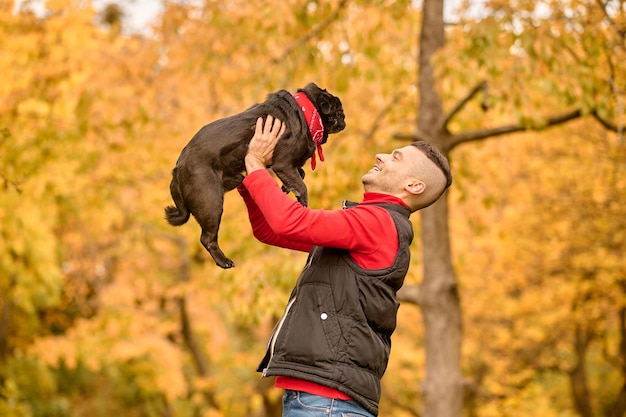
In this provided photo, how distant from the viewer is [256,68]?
7031 mm

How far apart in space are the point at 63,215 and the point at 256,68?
723cm

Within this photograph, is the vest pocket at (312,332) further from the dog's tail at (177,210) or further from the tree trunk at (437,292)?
the tree trunk at (437,292)

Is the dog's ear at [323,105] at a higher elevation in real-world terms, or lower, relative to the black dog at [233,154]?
higher

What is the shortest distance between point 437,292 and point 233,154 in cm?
431

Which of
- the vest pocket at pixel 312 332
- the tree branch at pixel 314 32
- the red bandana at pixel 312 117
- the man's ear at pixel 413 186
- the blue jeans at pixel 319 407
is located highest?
the tree branch at pixel 314 32

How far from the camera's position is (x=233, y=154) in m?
2.42

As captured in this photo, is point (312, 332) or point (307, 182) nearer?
point (312, 332)

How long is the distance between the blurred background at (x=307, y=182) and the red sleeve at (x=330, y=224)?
6.93ft

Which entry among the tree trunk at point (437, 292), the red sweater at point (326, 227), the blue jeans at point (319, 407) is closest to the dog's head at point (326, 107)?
the red sweater at point (326, 227)

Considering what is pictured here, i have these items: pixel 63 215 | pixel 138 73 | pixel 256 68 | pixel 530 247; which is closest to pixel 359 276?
pixel 256 68

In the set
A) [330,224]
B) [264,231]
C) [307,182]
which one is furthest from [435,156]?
[307,182]

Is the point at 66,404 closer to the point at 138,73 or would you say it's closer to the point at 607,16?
the point at 138,73

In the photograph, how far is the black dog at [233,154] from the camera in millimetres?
2377

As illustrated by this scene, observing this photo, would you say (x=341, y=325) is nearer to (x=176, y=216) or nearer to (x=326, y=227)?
(x=326, y=227)
